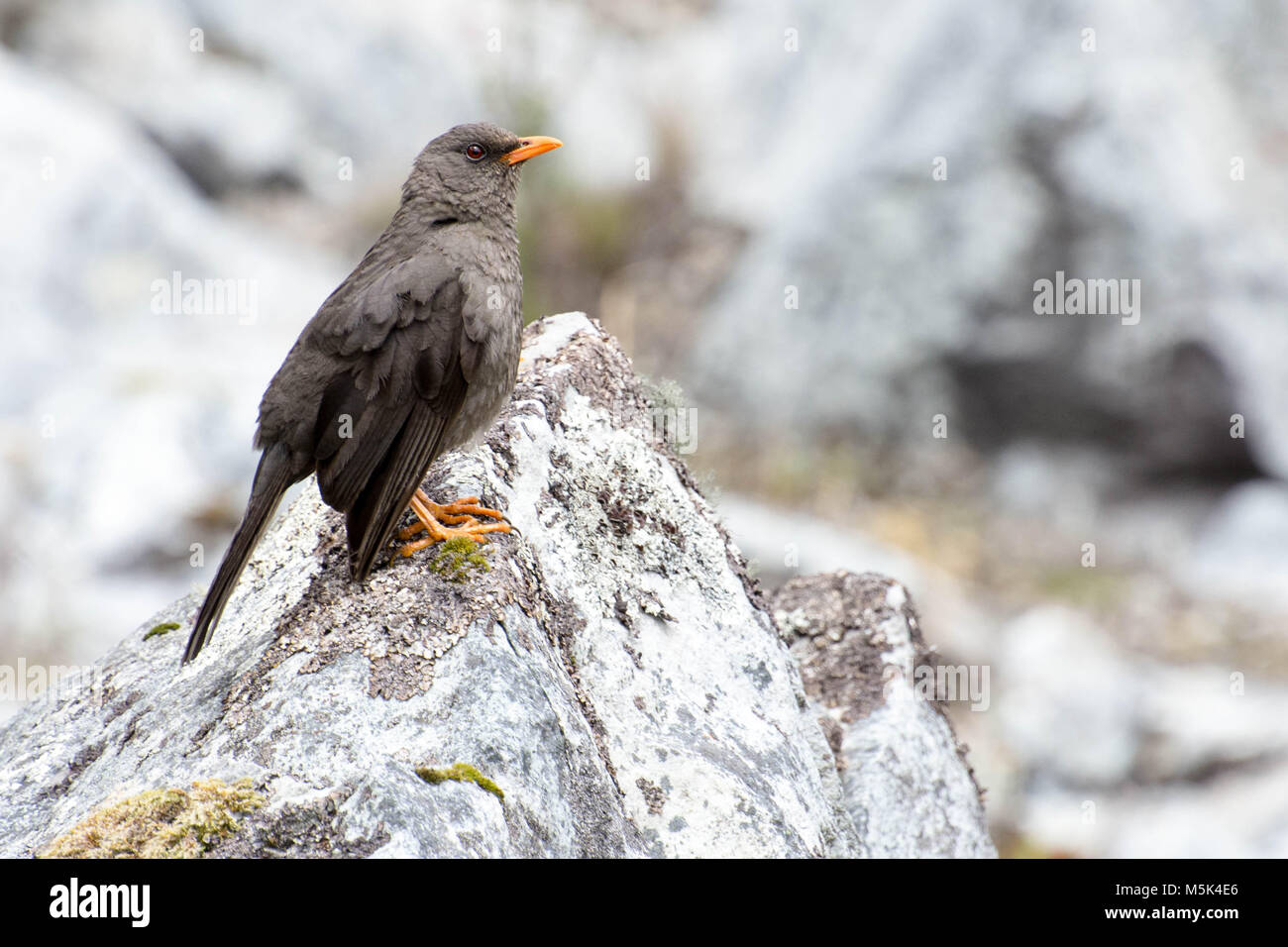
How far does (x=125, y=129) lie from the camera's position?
41.3 ft

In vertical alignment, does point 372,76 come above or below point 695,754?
above

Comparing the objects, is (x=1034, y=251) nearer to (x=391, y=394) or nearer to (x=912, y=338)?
(x=912, y=338)

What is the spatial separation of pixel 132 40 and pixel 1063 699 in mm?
11762

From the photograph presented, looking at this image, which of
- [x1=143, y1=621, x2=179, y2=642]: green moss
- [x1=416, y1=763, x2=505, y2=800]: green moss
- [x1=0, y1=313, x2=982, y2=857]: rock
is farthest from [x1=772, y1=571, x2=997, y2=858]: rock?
[x1=143, y1=621, x2=179, y2=642]: green moss

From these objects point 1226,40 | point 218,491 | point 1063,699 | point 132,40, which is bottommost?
point 1063,699

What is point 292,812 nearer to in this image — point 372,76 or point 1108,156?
point 1108,156

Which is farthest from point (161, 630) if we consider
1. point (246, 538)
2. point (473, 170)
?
point (473, 170)

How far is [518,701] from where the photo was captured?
321cm

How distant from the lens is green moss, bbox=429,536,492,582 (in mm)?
3521

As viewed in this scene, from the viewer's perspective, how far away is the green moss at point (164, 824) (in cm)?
282

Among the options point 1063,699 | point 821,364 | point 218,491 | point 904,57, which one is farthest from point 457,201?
point 904,57
